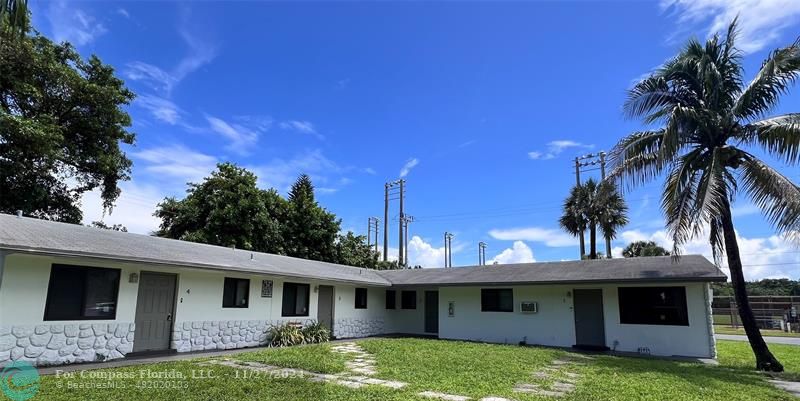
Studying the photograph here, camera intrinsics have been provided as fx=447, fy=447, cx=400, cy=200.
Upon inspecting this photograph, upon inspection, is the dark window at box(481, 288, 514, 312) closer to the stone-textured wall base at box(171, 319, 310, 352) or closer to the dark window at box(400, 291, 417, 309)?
the dark window at box(400, 291, 417, 309)

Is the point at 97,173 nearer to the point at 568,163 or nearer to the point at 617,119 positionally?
the point at 617,119

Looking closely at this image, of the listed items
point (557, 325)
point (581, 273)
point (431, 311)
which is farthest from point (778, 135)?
point (431, 311)

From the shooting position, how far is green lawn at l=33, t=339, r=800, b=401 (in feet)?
22.2

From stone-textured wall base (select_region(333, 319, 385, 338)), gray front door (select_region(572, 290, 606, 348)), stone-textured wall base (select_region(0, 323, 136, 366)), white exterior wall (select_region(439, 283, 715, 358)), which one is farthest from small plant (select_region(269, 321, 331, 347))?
gray front door (select_region(572, 290, 606, 348))

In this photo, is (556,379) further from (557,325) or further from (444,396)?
(557,325)

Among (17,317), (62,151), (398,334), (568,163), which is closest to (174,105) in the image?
(62,151)

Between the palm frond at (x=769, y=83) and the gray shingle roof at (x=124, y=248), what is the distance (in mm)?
12883

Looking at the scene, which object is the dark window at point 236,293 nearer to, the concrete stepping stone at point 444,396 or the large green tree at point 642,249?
the concrete stepping stone at point 444,396

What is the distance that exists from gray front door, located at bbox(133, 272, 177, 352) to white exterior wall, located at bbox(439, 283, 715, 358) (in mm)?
10352

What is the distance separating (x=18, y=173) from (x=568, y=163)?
2665cm

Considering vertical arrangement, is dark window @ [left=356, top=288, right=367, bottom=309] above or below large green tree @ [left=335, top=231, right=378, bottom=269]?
below

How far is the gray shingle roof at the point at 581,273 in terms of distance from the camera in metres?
13.2

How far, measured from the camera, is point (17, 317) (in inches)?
333

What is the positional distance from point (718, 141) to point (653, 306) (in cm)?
553
